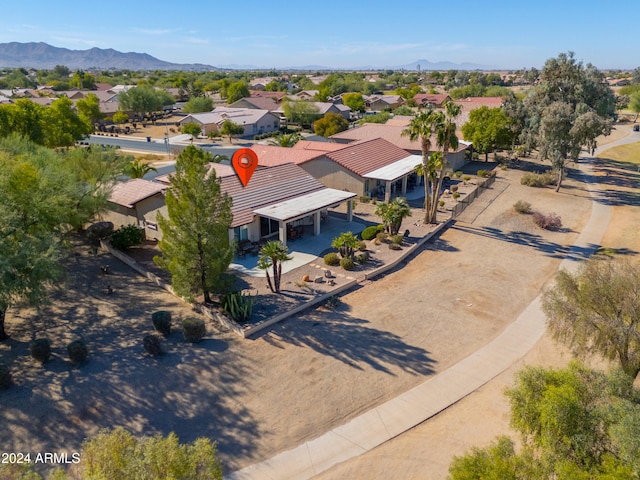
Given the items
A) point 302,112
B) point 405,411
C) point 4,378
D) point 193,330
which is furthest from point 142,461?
point 302,112

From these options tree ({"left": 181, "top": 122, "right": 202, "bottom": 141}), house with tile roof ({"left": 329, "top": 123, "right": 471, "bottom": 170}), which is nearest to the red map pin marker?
house with tile roof ({"left": 329, "top": 123, "right": 471, "bottom": 170})

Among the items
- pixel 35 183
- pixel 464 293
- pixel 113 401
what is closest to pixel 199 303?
pixel 113 401

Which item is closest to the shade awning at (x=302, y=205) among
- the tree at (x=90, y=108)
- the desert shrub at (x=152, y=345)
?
the desert shrub at (x=152, y=345)

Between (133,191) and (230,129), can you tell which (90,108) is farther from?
(133,191)

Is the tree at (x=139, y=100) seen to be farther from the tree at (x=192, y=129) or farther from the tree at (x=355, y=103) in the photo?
the tree at (x=355, y=103)

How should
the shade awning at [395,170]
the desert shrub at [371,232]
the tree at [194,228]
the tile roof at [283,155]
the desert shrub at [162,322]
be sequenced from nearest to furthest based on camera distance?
1. the desert shrub at [162,322]
2. the tree at [194,228]
3. the desert shrub at [371,232]
4. the shade awning at [395,170]
5. the tile roof at [283,155]

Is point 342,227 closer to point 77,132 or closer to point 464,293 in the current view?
point 464,293
